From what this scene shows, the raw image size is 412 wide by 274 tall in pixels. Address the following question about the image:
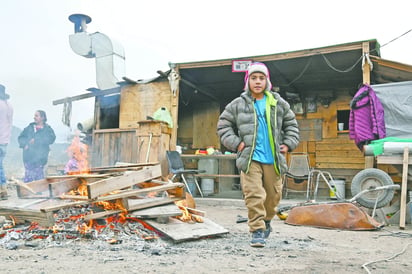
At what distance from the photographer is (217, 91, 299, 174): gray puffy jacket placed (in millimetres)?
3494

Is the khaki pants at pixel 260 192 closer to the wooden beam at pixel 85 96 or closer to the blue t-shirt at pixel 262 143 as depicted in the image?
the blue t-shirt at pixel 262 143

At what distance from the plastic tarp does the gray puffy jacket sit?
358cm

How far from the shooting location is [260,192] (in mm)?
3387

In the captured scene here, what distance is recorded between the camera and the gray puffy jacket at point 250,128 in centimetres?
349

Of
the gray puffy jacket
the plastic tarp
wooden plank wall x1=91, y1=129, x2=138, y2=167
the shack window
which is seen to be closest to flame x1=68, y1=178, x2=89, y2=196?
the gray puffy jacket

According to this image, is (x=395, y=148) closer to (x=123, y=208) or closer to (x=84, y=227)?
(x=123, y=208)

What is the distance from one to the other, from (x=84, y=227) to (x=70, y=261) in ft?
3.12

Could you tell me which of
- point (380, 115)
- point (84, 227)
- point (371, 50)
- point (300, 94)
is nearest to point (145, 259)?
point (84, 227)

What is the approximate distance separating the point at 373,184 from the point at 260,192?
3200mm

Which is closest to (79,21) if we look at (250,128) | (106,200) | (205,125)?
(205,125)

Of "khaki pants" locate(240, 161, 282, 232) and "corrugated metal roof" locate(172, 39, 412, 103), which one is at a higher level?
"corrugated metal roof" locate(172, 39, 412, 103)

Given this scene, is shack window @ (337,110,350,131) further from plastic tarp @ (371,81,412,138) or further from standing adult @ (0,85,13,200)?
standing adult @ (0,85,13,200)

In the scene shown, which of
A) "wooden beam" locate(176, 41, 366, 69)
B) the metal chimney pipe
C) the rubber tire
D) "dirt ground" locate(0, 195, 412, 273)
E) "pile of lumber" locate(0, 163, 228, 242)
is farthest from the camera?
the metal chimney pipe

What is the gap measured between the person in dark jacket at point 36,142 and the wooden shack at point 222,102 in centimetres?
220
